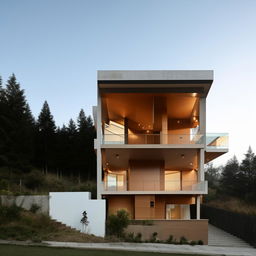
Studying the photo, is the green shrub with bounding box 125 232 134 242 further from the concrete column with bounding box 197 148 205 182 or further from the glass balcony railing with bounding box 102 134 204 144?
the concrete column with bounding box 197 148 205 182

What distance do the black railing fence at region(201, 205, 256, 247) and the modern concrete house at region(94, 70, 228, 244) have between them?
7.64ft

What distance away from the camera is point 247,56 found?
27.2 meters

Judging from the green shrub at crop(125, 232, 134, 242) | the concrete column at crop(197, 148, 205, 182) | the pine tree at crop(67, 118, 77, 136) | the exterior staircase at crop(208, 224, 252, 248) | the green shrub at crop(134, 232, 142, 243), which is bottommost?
the exterior staircase at crop(208, 224, 252, 248)

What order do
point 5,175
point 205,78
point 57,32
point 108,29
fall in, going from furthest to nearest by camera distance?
1. point 5,175
2. point 57,32
3. point 108,29
4. point 205,78

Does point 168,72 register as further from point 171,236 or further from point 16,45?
point 16,45

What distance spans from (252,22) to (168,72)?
629 centimetres

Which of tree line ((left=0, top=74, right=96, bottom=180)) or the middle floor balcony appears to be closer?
the middle floor balcony

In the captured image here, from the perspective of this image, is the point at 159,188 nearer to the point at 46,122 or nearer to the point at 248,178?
the point at 46,122

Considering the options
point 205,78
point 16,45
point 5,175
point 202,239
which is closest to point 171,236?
point 202,239

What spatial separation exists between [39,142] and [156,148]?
2888 cm

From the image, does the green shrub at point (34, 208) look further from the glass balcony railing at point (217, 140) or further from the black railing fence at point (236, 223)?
the glass balcony railing at point (217, 140)

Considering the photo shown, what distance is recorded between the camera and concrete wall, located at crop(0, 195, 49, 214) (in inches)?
641

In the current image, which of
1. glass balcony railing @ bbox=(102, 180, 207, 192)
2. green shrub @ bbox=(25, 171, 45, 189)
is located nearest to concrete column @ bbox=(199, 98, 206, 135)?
glass balcony railing @ bbox=(102, 180, 207, 192)

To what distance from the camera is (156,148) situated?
66.7ft
